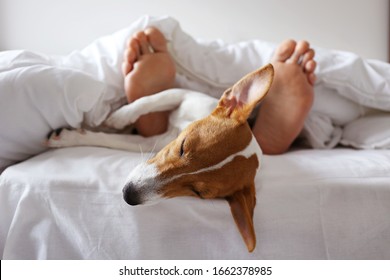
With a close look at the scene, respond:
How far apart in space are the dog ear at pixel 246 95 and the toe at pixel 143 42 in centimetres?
34

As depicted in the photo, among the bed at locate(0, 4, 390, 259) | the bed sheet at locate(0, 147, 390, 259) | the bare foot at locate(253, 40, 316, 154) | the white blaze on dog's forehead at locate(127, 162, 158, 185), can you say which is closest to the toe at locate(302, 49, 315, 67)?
the bare foot at locate(253, 40, 316, 154)

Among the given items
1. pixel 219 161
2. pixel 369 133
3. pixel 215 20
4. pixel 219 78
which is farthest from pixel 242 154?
pixel 215 20

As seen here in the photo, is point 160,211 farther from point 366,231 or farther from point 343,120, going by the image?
point 343,120

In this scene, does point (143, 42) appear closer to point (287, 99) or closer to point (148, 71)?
point (148, 71)

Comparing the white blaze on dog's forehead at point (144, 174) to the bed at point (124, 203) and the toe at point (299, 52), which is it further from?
the toe at point (299, 52)

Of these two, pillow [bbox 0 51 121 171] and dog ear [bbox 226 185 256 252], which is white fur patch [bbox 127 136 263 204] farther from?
pillow [bbox 0 51 121 171]

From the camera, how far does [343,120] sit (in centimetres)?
120

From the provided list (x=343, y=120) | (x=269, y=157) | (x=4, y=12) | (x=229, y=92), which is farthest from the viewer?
(x=4, y=12)

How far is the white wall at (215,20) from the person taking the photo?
60.5 inches

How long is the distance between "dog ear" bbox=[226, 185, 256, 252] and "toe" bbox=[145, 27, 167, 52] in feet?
1.68

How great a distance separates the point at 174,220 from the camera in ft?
2.44
